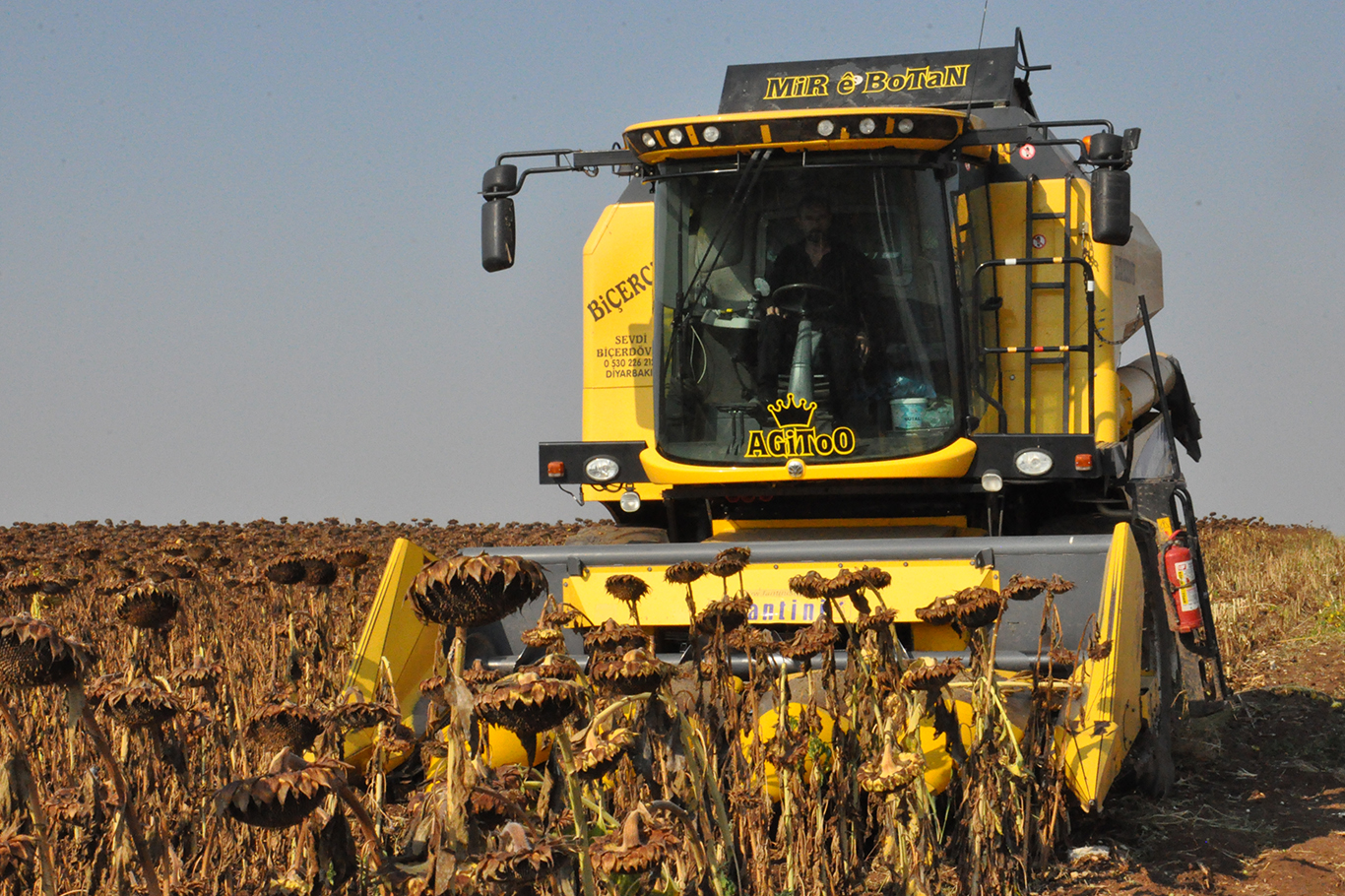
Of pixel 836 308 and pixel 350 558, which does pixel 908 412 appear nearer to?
pixel 836 308

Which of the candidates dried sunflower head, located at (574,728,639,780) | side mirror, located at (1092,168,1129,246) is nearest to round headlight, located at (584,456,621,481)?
side mirror, located at (1092,168,1129,246)

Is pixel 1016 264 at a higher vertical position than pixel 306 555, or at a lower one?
higher

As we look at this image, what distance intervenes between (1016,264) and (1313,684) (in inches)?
120

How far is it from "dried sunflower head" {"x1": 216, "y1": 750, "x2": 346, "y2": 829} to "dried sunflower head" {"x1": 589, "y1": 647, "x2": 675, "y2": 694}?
2.40 ft

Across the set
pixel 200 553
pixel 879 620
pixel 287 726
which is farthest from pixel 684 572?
pixel 200 553

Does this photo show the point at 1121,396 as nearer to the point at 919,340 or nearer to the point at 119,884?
the point at 919,340

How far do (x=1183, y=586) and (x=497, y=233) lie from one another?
10.4ft

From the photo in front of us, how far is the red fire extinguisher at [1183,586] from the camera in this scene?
5.64 metres

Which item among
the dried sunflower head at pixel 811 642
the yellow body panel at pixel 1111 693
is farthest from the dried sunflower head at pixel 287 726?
the yellow body panel at pixel 1111 693

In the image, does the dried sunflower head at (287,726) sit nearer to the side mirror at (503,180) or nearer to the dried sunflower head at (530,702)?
the dried sunflower head at (530,702)

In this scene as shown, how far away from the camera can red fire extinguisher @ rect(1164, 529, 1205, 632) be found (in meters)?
5.64

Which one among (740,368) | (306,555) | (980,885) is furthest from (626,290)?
(980,885)

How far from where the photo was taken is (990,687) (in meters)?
3.14

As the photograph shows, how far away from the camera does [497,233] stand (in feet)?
19.9
